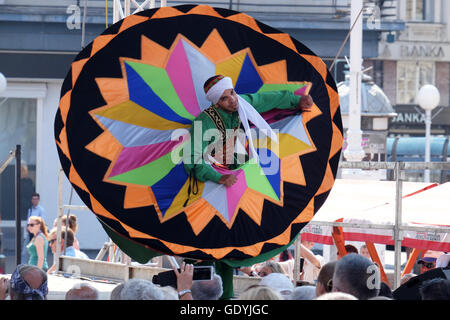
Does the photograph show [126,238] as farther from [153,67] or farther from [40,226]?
[40,226]

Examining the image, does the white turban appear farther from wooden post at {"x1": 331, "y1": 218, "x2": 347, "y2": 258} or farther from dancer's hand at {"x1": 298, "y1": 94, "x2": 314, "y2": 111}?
wooden post at {"x1": 331, "y1": 218, "x2": 347, "y2": 258}

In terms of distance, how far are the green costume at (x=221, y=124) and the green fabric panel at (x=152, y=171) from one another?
0.16 metres

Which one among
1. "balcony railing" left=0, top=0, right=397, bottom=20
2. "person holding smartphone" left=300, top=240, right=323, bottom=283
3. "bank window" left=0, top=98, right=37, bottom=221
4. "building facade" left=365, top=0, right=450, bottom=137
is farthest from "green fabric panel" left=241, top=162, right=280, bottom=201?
"building facade" left=365, top=0, right=450, bottom=137

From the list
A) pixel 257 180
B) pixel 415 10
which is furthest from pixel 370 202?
pixel 415 10

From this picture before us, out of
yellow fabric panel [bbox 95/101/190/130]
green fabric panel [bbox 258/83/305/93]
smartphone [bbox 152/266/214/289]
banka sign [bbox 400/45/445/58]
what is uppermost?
banka sign [bbox 400/45/445/58]

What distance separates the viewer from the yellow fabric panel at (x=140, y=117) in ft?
17.3

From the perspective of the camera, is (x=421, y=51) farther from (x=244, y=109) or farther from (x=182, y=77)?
(x=244, y=109)

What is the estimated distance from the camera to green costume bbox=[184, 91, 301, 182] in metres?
5.00

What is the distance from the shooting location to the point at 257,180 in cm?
527

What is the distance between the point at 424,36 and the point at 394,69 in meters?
1.67

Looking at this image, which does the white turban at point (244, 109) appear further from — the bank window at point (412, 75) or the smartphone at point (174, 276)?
the bank window at point (412, 75)

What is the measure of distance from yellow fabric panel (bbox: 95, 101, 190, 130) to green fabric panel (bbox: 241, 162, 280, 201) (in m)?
0.48

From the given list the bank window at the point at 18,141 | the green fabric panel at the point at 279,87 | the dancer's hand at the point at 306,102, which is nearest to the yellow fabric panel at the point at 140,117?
the green fabric panel at the point at 279,87

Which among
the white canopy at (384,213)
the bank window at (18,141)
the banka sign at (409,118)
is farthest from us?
the banka sign at (409,118)
